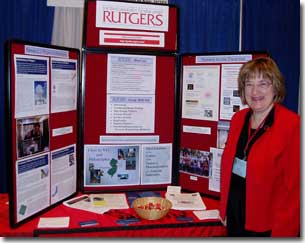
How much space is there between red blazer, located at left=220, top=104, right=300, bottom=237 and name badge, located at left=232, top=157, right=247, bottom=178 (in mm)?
38

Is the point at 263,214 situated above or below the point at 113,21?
below

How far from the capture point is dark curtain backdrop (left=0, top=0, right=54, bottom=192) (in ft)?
9.97

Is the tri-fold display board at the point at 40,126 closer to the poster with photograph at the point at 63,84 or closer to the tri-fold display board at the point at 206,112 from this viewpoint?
the poster with photograph at the point at 63,84

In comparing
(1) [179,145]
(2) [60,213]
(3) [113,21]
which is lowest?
(2) [60,213]

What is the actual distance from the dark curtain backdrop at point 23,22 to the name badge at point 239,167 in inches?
86.6

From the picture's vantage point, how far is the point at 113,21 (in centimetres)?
211

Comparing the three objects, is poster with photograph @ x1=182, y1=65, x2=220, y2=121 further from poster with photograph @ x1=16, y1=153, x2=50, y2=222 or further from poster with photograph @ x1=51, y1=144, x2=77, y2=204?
poster with photograph @ x1=16, y1=153, x2=50, y2=222

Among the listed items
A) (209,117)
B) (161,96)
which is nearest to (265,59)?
(209,117)

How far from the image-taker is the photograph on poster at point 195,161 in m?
2.19

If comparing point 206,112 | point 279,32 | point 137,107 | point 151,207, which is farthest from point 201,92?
point 279,32

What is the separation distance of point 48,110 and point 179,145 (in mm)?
907

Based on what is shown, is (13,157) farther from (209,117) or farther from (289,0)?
(289,0)

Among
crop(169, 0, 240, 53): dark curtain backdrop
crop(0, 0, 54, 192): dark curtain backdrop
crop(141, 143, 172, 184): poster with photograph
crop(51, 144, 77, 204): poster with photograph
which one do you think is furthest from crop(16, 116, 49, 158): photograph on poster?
crop(169, 0, 240, 53): dark curtain backdrop

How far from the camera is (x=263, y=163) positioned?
4.92 ft
